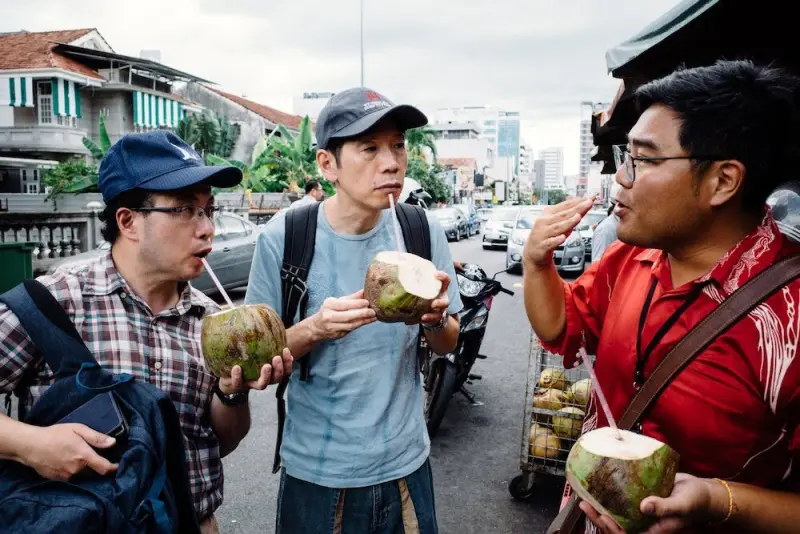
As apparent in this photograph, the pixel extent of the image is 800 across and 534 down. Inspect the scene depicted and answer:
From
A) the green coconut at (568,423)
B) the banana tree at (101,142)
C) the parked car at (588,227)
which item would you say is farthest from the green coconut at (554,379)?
the banana tree at (101,142)

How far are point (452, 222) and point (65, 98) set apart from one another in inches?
654

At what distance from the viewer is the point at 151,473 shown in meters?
1.34

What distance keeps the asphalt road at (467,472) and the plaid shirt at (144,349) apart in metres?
1.94

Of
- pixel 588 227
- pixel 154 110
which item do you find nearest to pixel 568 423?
pixel 588 227

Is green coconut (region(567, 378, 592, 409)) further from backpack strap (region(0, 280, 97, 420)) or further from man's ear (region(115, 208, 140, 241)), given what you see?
backpack strap (region(0, 280, 97, 420))

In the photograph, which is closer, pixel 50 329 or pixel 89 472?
pixel 89 472

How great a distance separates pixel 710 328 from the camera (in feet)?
4.60

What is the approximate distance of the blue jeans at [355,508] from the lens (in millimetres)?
1800

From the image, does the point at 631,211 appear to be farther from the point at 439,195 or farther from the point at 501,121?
the point at 501,121

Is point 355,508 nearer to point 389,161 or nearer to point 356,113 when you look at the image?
point 389,161

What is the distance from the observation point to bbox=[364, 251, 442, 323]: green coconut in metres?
1.63

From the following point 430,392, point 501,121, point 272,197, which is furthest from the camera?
point 501,121

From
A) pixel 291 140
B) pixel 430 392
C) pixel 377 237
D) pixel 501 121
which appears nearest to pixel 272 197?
pixel 291 140

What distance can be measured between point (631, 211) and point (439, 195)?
3897 centimetres
